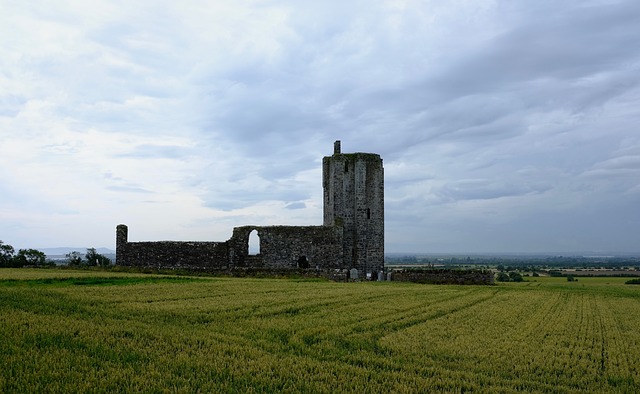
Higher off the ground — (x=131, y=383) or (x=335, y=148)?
(x=335, y=148)

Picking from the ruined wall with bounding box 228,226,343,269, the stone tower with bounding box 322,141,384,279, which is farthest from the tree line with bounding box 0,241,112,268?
the stone tower with bounding box 322,141,384,279

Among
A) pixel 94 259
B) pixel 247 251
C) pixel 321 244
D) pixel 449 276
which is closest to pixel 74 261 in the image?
pixel 94 259

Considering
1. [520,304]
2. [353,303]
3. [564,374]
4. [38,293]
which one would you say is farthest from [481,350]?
[38,293]

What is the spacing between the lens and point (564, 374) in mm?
7688

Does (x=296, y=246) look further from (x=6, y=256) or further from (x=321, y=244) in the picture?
(x=6, y=256)

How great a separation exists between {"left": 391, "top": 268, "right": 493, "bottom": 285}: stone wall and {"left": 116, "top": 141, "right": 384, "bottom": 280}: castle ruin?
9.61 feet

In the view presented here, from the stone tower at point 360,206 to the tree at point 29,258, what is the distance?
19038 mm

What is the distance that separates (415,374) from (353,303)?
26.9 ft

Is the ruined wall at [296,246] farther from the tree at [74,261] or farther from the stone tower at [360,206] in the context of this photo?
the tree at [74,261]

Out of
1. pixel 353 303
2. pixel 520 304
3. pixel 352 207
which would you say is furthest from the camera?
pixel 352 207

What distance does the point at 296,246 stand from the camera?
31906 millimetres

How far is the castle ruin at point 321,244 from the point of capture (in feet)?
102

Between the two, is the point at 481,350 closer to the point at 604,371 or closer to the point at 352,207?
the point at 604,371

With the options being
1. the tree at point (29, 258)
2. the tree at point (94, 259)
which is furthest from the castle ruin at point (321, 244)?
the tree at point (29, 258)
